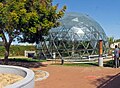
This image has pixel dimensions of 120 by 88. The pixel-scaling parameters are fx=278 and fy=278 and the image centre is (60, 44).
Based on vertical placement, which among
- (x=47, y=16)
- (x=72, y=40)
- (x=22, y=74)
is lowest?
(x=22, y=74)

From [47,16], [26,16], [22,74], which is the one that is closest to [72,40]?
[47,16]

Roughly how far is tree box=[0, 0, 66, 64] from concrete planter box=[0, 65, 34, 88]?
122 inches

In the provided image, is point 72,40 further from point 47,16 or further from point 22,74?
point 22,74

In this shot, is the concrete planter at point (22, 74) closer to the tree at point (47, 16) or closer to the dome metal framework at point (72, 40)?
the tree at point (47, 16)

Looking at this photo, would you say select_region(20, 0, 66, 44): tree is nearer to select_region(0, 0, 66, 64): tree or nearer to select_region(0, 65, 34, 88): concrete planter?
select_region(0, 0, 66, 64): tree

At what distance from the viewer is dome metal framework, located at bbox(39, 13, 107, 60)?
102 ft

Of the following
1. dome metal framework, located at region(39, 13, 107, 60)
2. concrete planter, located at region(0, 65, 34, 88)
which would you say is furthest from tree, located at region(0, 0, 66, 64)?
dome metal framework, located at region(39, 13, 107, 60)

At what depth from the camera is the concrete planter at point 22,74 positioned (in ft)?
24.7

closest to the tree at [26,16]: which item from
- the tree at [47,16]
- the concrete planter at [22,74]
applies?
the tree at [47,16]

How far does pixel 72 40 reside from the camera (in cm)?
3166

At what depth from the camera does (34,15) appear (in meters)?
14.7

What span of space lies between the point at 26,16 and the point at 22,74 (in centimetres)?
451

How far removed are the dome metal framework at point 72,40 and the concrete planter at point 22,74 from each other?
1826cm

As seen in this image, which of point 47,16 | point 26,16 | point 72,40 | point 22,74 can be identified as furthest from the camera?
point 72,40
